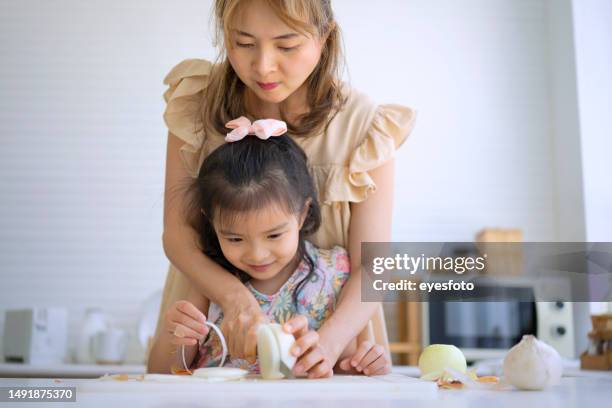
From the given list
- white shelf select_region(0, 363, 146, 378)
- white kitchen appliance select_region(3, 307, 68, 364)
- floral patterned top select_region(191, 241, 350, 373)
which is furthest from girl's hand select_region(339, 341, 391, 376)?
white kitchen appliance select_region(3, 307, 68, 364)

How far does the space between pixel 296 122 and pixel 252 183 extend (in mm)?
185

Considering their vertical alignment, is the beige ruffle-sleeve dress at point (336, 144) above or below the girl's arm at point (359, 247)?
above

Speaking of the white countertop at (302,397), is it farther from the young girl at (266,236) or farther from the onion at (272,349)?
the young girl at (266,236)

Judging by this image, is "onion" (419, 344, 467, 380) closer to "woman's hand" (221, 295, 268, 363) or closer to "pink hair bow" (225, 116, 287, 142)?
"woman's hand" (221, 295, 268, 363)

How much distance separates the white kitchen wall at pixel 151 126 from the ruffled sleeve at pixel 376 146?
2221 mm

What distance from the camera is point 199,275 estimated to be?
3.68 ft

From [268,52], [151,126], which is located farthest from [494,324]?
[268,52]

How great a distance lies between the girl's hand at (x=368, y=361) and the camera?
104 cm

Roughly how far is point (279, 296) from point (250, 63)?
0.35m

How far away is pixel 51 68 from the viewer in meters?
3.47

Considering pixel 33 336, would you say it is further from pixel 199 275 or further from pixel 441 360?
pixel 441 360

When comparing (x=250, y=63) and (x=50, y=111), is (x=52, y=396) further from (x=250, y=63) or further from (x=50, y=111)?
(x=50, y=111)


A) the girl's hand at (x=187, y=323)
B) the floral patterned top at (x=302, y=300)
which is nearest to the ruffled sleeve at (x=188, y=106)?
the floral patterned top at (x=302, y=300)

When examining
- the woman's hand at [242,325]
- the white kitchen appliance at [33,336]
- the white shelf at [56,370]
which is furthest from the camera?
the white kitchen appliance at [33,336]
